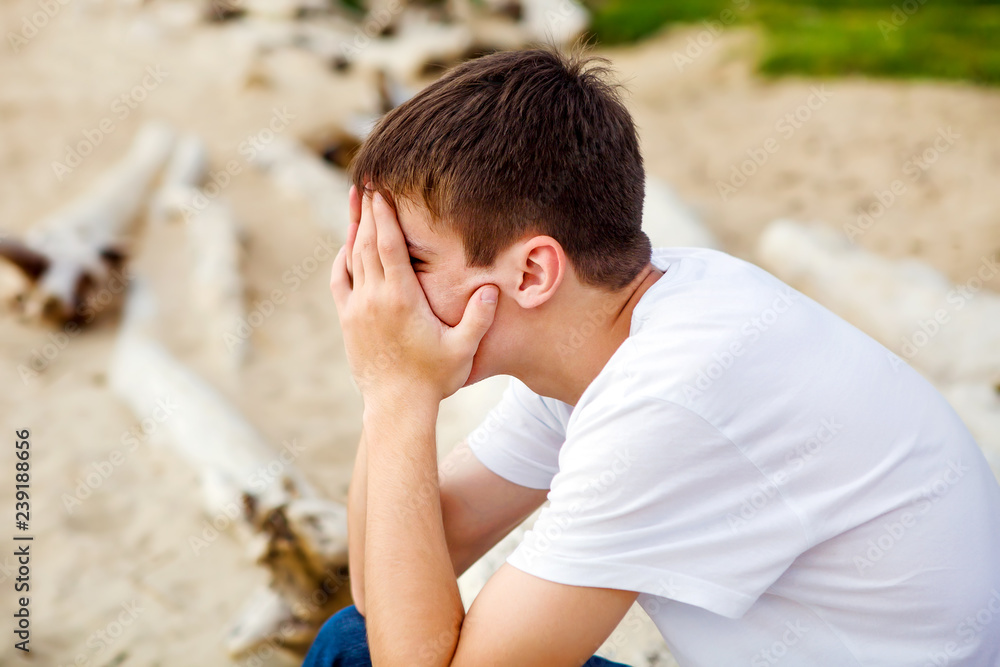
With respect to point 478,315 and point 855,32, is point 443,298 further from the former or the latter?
point 855,32

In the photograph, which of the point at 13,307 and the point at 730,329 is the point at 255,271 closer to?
the point at 13,307

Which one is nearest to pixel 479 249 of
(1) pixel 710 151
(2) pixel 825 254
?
(2) pixel 825 254

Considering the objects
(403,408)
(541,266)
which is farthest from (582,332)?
(403,408)

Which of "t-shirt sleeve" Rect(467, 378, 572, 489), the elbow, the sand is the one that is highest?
"t-shirt sleeve" Rect(467, 378, 572, 489)

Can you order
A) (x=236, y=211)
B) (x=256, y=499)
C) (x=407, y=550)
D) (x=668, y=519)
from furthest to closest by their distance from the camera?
1. (x=236, y=211)
2. (x=256, y=499)
3. (x=407, y=550)
4. (x=668, y=519)

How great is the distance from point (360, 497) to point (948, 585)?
135cm

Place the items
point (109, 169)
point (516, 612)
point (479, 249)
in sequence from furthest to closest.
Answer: point (109, 169) < point (479, 249) < point (516, 612)

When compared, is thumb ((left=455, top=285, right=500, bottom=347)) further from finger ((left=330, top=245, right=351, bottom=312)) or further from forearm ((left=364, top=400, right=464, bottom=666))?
finger ((left=330, top=245, right=351, bottom=312))

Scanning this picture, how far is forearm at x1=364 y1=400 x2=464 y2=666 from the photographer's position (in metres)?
1.49

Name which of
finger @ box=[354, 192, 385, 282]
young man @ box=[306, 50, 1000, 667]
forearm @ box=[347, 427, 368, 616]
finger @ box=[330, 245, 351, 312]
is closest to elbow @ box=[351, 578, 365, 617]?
forearm @ box=[347, 427, 368, 616]

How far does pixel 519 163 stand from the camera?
162 cm

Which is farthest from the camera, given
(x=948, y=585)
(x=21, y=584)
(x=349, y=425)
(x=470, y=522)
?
(x=349, y=425)

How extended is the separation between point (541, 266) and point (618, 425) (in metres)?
0.40

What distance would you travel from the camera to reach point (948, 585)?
58.1 inches
